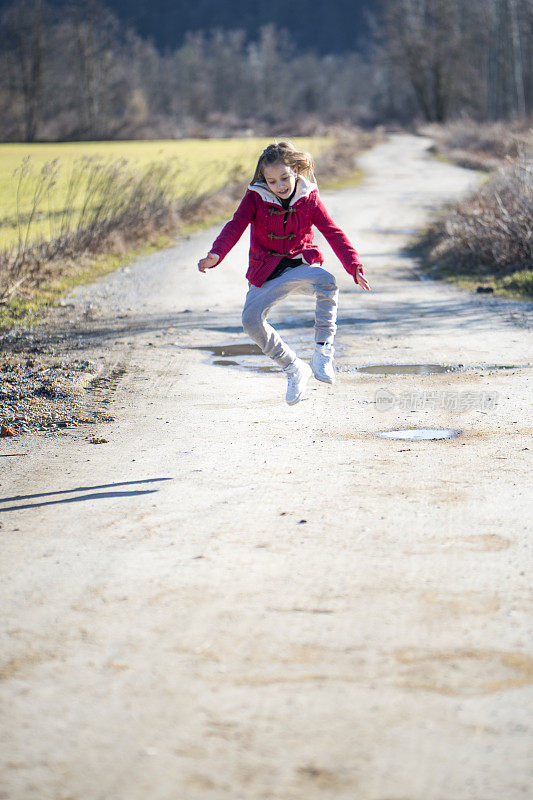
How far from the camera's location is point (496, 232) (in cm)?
1317

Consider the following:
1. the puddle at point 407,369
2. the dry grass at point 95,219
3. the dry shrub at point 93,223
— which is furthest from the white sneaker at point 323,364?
the dry shrub at point 93,223

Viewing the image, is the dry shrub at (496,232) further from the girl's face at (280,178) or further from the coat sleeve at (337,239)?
the girl's face at (280,178)

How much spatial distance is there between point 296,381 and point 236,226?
103cm

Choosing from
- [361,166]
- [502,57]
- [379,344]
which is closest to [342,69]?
[502,57]

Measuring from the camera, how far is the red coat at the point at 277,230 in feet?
17.9

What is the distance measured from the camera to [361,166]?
40.0 metres

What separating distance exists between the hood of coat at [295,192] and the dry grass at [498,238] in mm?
6551

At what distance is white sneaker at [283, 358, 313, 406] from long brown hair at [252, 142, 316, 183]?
1.18 meters

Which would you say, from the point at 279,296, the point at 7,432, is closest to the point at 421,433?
the point at 279,296

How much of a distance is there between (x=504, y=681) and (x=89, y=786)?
1306 mm

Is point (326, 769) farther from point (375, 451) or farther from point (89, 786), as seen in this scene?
point (375, 451)

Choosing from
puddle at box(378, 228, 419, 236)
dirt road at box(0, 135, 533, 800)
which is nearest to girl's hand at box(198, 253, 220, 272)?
dirt road at box(0, 135, 533, 800)

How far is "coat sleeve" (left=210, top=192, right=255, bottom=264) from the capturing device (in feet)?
18.0

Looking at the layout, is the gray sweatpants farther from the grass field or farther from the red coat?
the grass field
